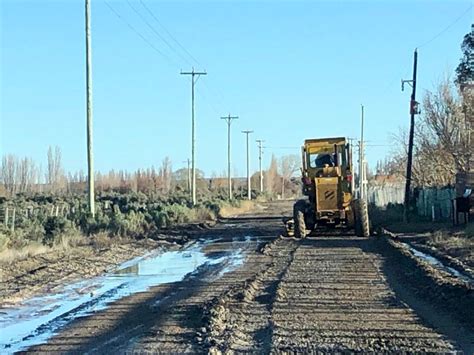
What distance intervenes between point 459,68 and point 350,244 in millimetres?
21197

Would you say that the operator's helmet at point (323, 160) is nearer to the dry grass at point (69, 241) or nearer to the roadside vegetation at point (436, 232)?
the roadside vegetation at point (436, 232)

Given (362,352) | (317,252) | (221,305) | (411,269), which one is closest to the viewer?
(362,352)

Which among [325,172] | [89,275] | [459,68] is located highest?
[459,68]

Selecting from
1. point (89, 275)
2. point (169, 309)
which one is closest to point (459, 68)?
point (89, 275)

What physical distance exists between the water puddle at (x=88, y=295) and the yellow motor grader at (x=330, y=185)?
5952 millimetres

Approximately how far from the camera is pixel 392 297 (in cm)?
1513

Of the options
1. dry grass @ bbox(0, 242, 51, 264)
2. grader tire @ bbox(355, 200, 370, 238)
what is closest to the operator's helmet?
grader tire @ bbox(355, 200, 370, 238)

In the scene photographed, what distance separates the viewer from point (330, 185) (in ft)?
106

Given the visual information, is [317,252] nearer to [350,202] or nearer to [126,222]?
[350,202]

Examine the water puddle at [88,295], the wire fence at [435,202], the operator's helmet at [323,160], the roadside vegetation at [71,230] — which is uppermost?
the operator's helmet at [323,160]

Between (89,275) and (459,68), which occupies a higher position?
(459,68)

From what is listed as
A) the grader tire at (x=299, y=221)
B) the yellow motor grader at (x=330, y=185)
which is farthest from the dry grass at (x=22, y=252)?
the yellow motor grader at (x=330, y=185)

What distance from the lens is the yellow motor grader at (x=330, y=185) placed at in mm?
32219

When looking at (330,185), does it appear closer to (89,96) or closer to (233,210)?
(89,96)
